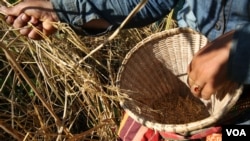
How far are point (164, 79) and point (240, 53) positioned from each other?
0.52m

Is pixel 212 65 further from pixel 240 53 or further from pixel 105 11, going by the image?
pixel 105 11

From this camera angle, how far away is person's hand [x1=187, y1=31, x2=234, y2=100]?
2.59 ft

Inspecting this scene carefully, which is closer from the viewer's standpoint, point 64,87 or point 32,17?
point 32,17

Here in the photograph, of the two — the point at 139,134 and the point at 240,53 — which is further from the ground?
Result: the point at 240,53

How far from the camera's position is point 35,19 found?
93 centimetres

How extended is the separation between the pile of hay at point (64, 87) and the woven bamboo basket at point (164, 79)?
0.21 feet

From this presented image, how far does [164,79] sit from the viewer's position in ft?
4.20

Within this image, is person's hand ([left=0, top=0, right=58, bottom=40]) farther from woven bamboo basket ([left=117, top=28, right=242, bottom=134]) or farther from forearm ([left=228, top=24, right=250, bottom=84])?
forearm ([left=228, top=24, right=250, bottom=84])

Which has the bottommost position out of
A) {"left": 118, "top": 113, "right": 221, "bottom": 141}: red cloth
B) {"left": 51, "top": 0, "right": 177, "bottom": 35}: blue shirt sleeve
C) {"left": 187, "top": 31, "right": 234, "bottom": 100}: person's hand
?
{"left": 118, "top": 113, "right": 221, "bottom": 141}: red cloth

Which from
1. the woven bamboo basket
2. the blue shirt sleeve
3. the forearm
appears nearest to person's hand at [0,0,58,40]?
the blue shirt sleeve

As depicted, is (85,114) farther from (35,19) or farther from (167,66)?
(35,19)

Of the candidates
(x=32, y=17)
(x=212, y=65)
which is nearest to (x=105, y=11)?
(x=32, y=17)

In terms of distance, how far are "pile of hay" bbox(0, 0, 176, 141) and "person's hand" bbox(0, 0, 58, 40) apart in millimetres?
33

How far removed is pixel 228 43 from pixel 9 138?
73 centimetres
